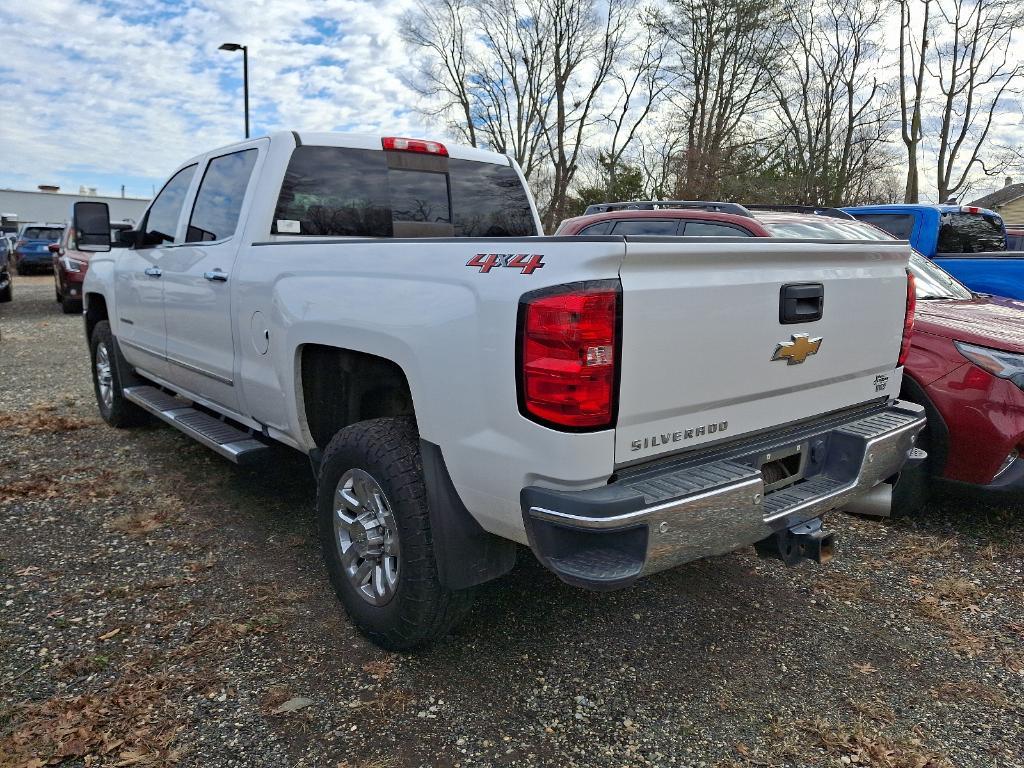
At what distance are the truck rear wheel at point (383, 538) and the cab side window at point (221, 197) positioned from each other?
170 centimetres

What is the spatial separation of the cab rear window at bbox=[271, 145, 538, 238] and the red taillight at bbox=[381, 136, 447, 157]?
34 mm

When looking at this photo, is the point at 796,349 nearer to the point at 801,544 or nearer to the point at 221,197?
the point at 801,544

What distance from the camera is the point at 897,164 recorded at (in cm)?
2948

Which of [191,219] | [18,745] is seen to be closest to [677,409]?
[18,745]

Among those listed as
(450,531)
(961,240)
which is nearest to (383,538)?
(450,531)

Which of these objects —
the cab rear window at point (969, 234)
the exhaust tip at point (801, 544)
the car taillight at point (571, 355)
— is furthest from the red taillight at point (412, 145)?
the cab rear window at point (969, 234)

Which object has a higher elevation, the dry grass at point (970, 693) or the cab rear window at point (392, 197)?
the cab rear window at point (392, 197)

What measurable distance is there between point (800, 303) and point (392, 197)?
231 centimetres

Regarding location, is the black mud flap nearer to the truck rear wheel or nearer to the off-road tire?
the truck rear wheel

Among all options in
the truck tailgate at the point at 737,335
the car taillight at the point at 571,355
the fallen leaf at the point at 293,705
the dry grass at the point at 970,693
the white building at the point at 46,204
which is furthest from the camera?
the white building at the point at 46,204

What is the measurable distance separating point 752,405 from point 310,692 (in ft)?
6.00

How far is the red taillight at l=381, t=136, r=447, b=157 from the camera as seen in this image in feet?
13.6

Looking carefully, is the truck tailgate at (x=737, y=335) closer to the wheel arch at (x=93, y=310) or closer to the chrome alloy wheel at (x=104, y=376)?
the chrome alloy wheel at (x=104, y=376)

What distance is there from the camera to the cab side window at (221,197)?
4021 millimetres
